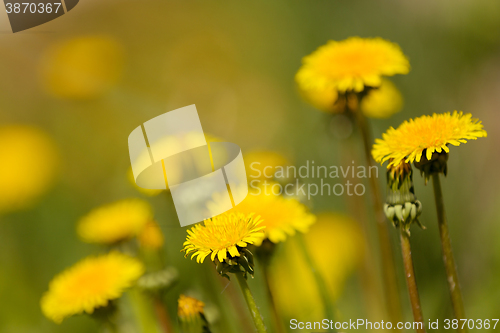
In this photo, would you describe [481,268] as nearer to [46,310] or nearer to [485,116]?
[485,116]

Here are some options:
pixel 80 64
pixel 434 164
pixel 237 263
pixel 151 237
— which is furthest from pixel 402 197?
pixel 80 64

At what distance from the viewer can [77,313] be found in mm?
310

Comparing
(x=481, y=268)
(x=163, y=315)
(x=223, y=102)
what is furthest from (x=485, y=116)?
(x=163, y=315)

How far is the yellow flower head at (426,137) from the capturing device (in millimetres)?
255

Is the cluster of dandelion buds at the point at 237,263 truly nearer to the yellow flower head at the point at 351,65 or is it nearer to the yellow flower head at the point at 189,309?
the yellow flower head at the point at 189,309

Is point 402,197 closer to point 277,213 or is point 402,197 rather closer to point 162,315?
point 277,213

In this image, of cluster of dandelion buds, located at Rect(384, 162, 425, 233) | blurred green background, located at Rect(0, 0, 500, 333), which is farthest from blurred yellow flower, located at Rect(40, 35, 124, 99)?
cluster of dandelion buds, located at Rect(384, 162, 425, 233)

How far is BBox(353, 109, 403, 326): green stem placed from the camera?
333 millimetres

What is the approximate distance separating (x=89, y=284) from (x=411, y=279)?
0.98 ft

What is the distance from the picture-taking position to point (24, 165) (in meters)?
0.41

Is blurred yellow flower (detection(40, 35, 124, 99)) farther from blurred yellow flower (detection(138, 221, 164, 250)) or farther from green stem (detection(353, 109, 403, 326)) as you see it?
green stem (detection(353, 109, 403, 326))

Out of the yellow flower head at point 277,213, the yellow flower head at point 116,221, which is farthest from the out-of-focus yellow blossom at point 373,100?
the yellow flower head at point 116,221

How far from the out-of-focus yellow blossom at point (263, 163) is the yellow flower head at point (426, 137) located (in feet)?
0.36

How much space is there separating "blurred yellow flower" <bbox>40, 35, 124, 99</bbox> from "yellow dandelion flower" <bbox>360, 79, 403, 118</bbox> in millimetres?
274
